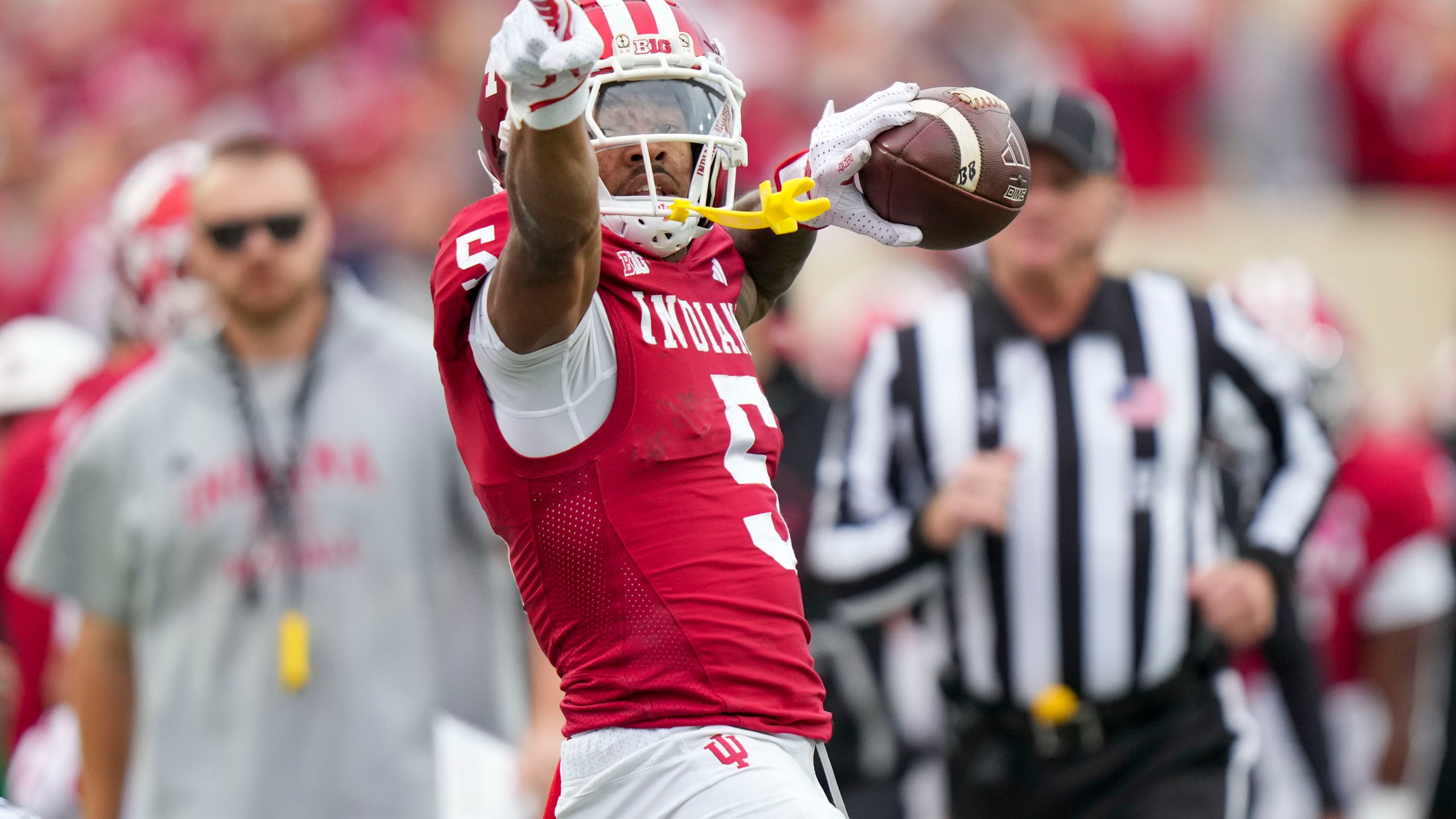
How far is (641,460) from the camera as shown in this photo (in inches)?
97.0

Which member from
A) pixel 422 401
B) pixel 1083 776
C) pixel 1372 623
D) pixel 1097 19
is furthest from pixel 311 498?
pixel 1097 19

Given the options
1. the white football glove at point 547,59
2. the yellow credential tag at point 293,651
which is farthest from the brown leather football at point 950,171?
the yellow credential tag at point 293,651

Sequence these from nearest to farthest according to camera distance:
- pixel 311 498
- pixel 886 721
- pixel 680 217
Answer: pixel 680 217 < pixel 311 498 < pixel 886 721

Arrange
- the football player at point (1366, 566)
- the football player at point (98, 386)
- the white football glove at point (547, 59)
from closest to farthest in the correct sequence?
the white football glove at point (547, 59) → the football player at point (98, 386) → the football player at point (1366, 566)

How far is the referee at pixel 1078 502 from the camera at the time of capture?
412 centimetres

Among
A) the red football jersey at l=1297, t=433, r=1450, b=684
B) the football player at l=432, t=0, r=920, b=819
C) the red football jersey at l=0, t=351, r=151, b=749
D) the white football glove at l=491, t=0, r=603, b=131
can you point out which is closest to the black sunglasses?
the red football jersey at l=0, t=351, r=151, b=749

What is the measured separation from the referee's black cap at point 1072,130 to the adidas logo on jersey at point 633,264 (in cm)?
184

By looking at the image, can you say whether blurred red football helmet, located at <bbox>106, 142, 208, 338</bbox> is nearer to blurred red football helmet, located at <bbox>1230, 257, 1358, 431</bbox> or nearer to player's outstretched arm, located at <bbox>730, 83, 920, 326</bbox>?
player's outstretched arm, located at <bbox>730, 83, 920, 326</bbox>

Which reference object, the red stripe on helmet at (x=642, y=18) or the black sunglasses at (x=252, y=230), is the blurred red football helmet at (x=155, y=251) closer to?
the black sunglasses at (x=252, y=230)

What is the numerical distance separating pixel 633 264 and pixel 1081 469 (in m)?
1.91

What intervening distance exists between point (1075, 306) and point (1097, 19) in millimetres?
4998

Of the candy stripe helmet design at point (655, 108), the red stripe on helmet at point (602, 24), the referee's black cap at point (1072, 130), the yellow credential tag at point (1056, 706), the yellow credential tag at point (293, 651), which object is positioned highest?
the red stripe on helmet at point (602, 24)

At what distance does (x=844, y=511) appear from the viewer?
14.5 feet

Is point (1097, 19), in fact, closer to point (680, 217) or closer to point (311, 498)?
point (311, 498)
